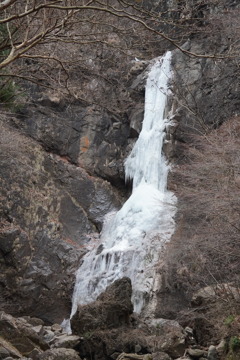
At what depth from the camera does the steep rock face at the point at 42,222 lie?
14.7 meters

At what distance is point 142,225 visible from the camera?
50.9ft

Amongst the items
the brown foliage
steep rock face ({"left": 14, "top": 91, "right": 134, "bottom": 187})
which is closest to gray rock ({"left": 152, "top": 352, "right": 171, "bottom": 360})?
the brown foliage

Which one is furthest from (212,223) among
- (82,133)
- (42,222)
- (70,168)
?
(82,133)

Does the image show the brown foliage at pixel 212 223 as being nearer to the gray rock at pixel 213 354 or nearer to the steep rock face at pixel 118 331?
the steep rock face at pixel 118 331

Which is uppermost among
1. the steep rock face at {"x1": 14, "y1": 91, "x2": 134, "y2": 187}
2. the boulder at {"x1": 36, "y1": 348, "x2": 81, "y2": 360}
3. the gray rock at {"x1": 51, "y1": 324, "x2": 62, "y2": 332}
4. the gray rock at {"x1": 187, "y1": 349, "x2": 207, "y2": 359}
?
the steep rock face at {"x1": 14, "y1": 91, "x2": 134, "y2": 187}

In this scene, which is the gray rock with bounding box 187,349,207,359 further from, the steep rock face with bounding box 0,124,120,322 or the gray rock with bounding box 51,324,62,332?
the steep rock face with bounding box 0,124,120,322

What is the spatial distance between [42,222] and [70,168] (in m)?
2.89

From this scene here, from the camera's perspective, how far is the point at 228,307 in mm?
8047

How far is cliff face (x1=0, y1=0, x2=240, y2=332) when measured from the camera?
14781 millimetres

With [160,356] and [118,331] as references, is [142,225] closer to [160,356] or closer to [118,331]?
[118,331]

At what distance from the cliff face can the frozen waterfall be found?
463mm

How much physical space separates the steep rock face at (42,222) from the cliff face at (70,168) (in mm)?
31

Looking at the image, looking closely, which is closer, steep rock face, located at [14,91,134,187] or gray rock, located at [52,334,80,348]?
gray rock, located at [52,334,80,348]

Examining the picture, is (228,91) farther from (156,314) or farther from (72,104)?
(156,314)
